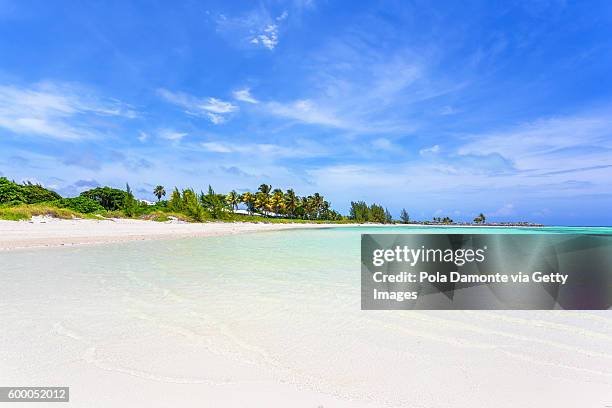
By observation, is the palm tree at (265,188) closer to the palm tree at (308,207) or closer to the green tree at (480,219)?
the palm tree at (308,207)

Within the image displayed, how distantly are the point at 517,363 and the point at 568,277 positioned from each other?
21.9 feet

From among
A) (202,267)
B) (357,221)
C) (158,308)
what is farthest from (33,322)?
(357,221)

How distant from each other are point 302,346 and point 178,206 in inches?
2297

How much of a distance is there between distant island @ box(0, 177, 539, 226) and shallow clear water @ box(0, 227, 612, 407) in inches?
1315

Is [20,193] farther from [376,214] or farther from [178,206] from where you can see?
[376,214]

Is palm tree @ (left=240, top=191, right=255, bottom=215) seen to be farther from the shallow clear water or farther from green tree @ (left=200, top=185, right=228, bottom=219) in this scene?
the shallow clear water

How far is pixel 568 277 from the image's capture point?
26.9ft

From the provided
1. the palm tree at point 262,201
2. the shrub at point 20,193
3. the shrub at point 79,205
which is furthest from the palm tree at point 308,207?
the shrub at point 20,193

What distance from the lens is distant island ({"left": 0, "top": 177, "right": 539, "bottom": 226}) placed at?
4357 centimetres

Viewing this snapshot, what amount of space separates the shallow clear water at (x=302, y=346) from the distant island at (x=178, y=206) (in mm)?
33391

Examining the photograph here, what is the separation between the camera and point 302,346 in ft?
12.1

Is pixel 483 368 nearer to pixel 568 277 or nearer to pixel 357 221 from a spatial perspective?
pixel 568 277

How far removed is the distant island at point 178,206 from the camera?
4357 centimetres

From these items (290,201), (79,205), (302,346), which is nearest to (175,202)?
(79,205)
